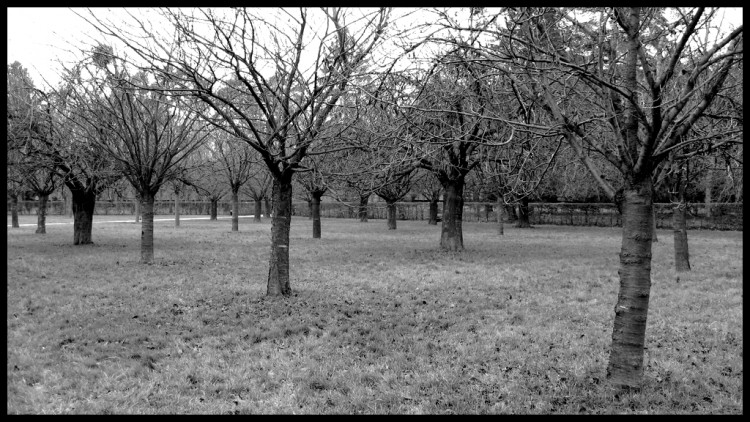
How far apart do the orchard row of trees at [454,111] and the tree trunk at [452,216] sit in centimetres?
5

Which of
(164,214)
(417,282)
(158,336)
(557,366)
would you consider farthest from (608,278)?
(164,214)

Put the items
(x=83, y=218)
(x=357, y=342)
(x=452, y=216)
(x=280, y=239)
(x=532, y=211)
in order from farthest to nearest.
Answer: (x=532, y=211) < (x=83, y=218) < (x=452, y=216) < (x=280, y=239) < (x=357, y=342)

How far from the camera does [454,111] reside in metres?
4.08

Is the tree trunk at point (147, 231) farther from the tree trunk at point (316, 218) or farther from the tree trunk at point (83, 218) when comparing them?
the tree trunk at point (316, 218)

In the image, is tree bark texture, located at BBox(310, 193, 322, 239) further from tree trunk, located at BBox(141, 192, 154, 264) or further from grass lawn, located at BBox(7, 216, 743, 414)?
grass lawn, located at BBox(7, 216, 743, 414)

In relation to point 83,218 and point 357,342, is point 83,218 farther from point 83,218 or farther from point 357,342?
point 357,342

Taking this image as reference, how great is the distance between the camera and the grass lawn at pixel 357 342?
4242mm

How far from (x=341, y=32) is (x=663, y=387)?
5.87 meters

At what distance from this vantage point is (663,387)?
4488 mm

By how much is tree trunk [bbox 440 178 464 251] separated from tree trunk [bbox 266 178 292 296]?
788 centimetres

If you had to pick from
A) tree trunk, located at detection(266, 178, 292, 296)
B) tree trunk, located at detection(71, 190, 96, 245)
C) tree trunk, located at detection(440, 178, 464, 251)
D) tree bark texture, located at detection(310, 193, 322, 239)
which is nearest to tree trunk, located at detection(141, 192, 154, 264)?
tree trunk, located at detection(71, 190, 96, 245)

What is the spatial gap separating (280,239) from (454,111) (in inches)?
186

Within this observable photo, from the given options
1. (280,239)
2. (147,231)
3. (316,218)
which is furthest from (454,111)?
(316,218)

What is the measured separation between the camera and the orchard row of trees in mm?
4133
